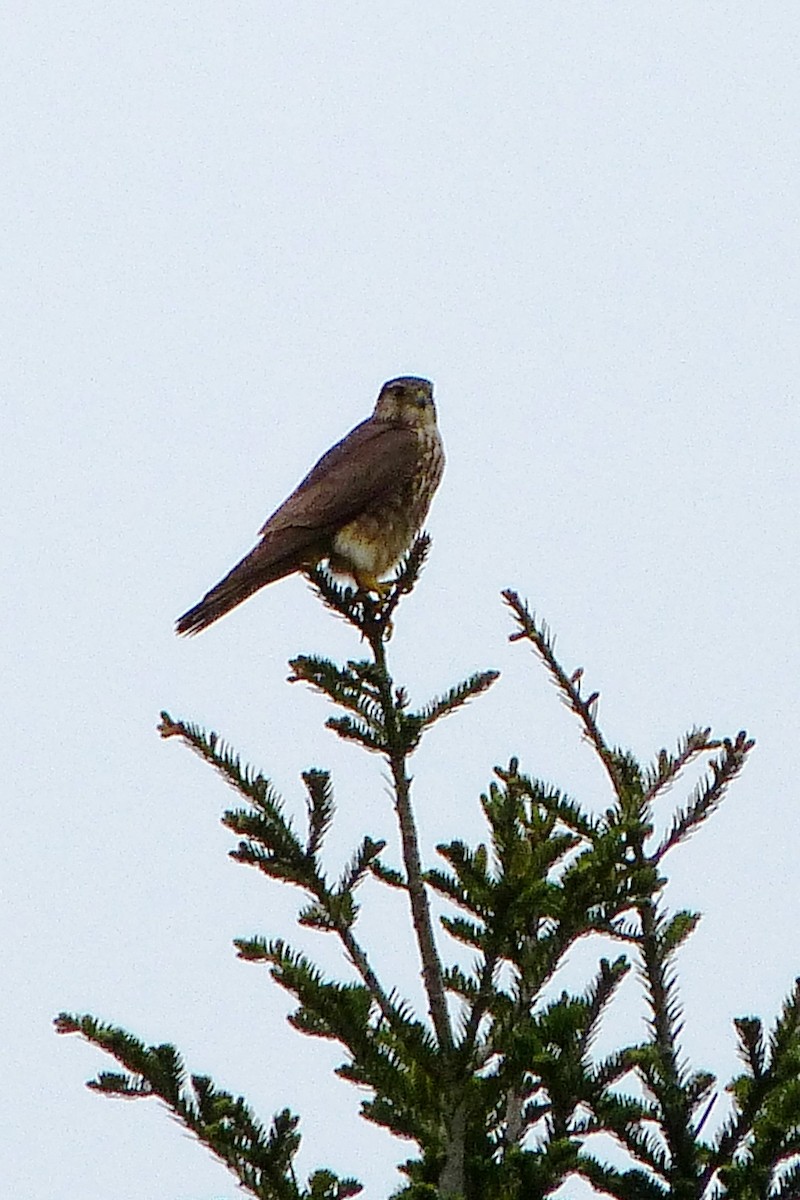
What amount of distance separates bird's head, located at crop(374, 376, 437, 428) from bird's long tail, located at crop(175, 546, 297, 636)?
43.7 inches

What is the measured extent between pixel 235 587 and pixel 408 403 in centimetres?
148

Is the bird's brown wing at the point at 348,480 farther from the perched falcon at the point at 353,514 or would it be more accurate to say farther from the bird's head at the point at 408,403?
the bird's head at the point at 408,403

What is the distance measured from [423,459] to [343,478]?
1.30 ft

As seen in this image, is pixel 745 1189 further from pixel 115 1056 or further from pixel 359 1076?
pixel 115 1056

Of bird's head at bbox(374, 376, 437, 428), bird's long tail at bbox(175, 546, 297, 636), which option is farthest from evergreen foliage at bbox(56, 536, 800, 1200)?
bird's head at bbox(374, 376, 437, 428)

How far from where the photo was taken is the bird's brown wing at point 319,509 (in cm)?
511

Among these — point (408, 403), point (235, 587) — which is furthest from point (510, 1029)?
point (408, 403)

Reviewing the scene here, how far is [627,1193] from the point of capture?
253 centimetres

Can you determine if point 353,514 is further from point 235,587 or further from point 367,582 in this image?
point 235,587

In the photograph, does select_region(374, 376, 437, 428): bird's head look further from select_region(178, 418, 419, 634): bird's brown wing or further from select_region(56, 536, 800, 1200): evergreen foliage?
select_region(56, 536, 800, 1200): evergreen foliage

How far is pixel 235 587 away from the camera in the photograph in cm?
512

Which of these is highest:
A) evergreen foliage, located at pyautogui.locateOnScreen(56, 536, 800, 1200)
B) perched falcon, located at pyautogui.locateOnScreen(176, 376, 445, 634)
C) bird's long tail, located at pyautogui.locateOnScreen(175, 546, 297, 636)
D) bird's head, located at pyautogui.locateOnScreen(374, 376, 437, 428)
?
bird's head, located at pyautogui.locateOnScreen(374, 376, 437, 428)

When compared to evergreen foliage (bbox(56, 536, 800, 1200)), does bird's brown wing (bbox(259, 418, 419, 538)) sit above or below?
above

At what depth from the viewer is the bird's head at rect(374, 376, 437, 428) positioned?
20.4 ft
